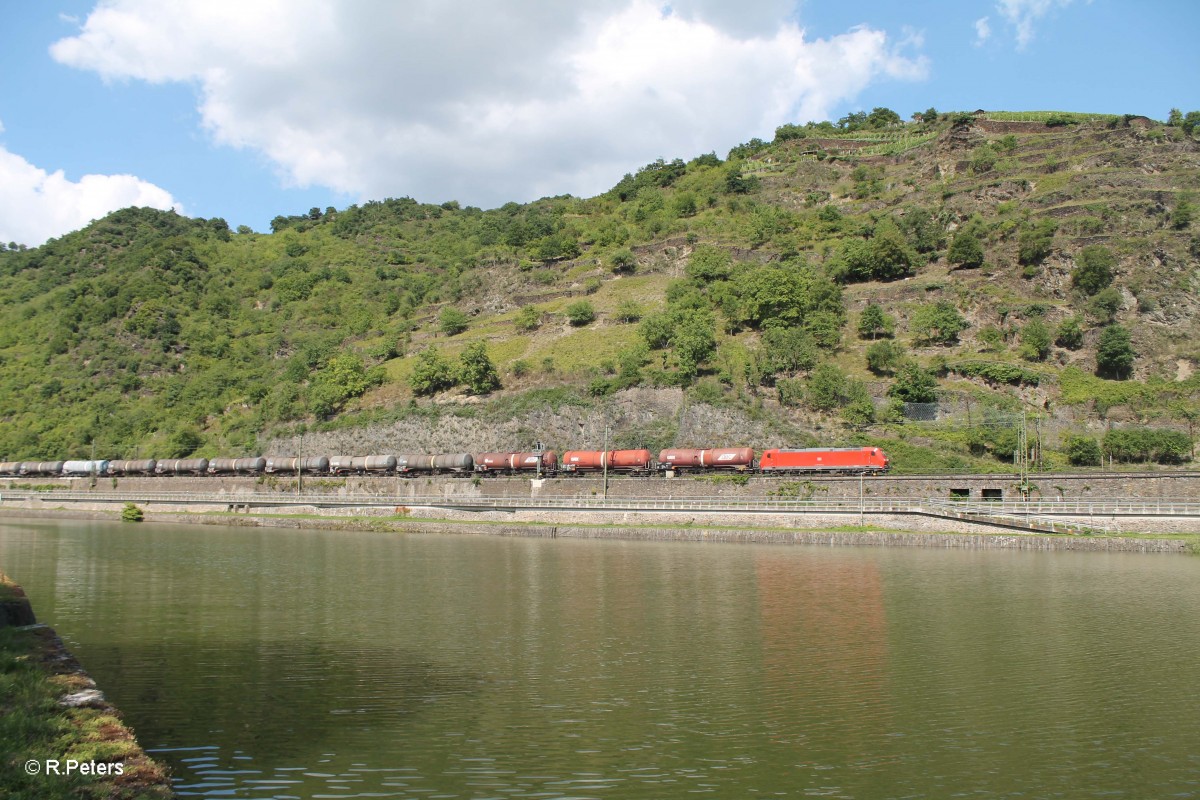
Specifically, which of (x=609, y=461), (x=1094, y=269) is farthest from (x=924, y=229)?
(x=609, y=461)

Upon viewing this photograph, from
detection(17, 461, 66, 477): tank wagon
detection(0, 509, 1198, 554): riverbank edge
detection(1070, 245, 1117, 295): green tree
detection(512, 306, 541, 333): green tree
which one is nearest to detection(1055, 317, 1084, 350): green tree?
detection(1070, 245, 1117, 295): green tree

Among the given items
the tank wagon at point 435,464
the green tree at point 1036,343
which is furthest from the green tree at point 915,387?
the tank wagon at point 435,464

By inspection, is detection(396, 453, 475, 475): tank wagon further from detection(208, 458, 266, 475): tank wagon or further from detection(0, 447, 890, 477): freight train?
detection(208, 458, 266, 475): tank wagon

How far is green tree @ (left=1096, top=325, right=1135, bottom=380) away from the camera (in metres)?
66.9

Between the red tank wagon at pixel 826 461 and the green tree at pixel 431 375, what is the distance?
1520 inches

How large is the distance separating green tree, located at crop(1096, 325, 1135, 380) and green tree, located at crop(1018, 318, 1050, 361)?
13.0ft

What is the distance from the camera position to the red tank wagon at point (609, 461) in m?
63.6

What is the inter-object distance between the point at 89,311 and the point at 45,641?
131m

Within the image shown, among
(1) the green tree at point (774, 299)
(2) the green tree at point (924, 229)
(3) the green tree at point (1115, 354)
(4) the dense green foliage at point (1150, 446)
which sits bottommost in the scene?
(4) the dense green foliage at point (1150, 446)

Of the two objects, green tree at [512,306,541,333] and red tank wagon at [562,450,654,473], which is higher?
green tree at [512,306,541,333]

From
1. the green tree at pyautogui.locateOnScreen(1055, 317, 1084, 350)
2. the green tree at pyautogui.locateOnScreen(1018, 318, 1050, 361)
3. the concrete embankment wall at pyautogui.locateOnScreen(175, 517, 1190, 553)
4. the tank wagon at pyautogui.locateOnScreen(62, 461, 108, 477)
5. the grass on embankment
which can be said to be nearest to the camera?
the concrete embankment wall at pyautogui.locateOnScreen(175, 517, 1190, 553)

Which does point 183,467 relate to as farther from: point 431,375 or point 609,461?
point 609,461

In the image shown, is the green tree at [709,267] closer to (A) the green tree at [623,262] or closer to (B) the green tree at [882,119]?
(A) the green tree at [623,262]

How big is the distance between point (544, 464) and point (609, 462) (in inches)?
221
